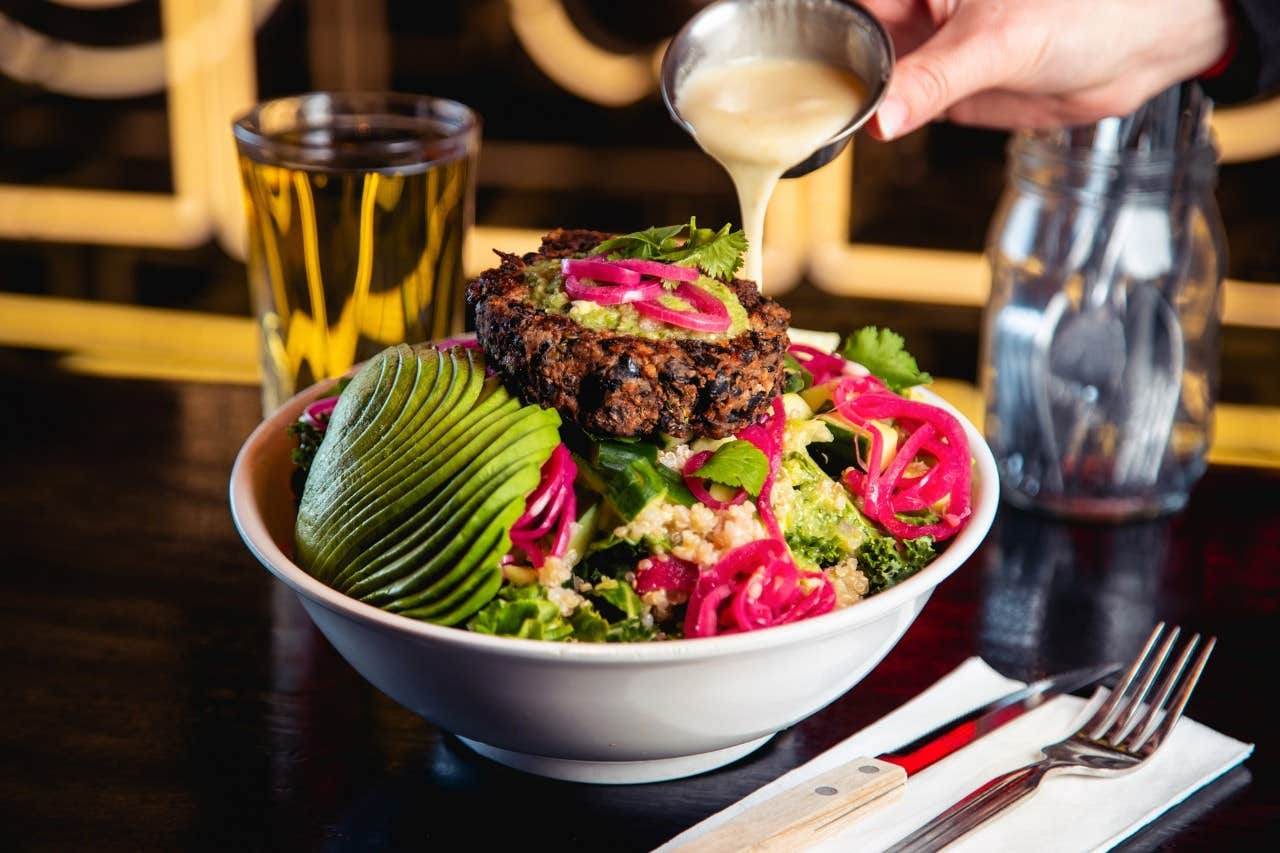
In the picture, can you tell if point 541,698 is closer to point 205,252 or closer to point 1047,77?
point 1047,77

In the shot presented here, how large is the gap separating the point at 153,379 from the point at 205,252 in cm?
297

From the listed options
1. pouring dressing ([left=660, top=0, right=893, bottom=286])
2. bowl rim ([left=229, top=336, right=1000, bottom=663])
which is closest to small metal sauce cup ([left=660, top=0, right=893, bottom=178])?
pouring dressing ([left=660, top=0, right=893, bottom=286])

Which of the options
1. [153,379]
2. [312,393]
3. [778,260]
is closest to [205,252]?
[778,260]

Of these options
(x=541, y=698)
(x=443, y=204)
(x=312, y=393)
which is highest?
(x=443, y=204)

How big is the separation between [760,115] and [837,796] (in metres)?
1.14

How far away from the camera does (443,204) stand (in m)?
2.64

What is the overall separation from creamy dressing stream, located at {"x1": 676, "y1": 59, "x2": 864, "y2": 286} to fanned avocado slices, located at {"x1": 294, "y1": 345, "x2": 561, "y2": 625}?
1.84 ft

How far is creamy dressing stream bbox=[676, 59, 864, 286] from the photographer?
2.14 meters

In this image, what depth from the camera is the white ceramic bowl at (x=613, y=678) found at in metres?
1.48

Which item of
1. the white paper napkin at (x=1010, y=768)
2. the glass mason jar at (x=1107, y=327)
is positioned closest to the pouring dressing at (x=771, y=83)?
the glass mason jar at (x=1107, y=327)

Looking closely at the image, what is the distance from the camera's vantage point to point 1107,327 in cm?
259

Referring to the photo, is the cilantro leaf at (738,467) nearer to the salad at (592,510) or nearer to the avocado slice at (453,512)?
the salad at (592,510)

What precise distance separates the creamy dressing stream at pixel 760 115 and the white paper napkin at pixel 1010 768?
2.30 feet

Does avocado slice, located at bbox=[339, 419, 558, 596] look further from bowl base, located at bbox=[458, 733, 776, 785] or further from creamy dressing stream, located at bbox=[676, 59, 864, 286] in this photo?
creamy dressing stream, located at bbox=[676, 59, 864, 286]
